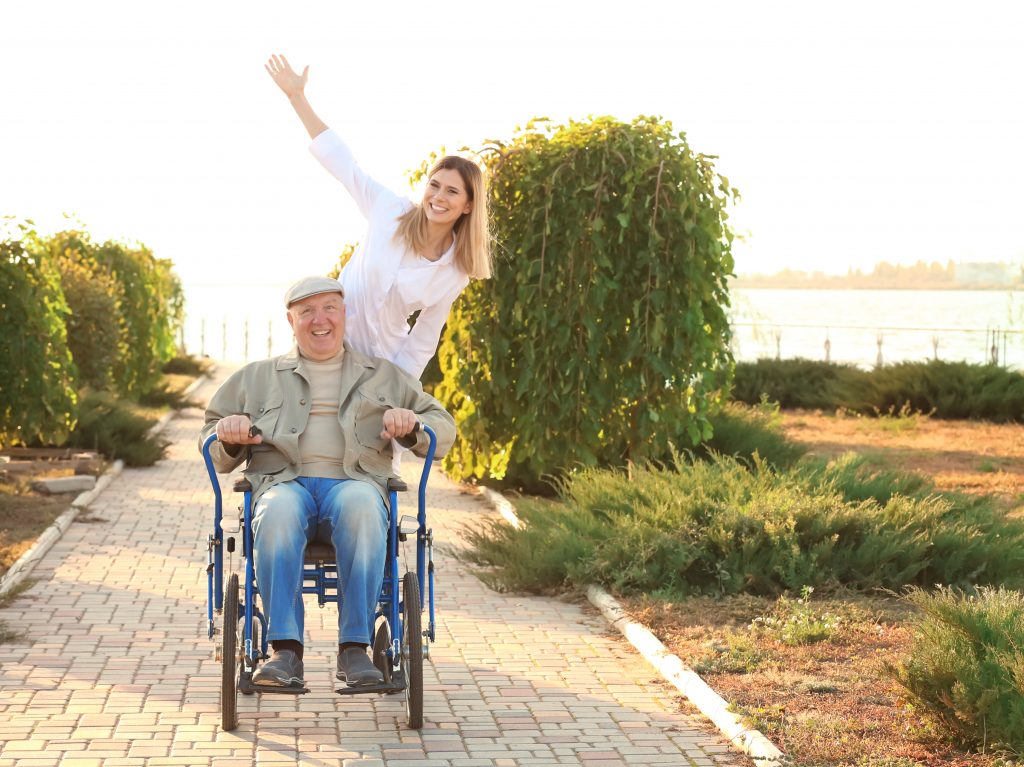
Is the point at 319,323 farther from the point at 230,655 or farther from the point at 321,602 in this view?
the point at 230,655

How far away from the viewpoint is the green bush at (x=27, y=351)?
40.3 ft

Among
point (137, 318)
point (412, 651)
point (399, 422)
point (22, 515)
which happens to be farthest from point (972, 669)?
point (137, 318)

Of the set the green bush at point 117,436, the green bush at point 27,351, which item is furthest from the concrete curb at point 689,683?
the green bush at point 117,436

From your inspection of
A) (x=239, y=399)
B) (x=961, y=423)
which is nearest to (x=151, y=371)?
(x=961, y=423)

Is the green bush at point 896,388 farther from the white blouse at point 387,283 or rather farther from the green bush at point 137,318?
the white blouse at point 387,283

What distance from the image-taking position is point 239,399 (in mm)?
5594

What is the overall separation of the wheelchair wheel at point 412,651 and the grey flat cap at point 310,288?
115 centimetres

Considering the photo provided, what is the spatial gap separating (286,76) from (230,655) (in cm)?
252

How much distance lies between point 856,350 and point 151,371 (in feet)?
66.4

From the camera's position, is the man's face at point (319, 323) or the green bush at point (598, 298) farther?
the green bush at point (598, 298)

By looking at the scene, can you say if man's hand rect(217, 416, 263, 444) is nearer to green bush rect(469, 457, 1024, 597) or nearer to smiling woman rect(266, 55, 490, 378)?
smiling woman rect(266, 55, 490, 378)

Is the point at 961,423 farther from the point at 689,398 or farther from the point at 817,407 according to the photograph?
the point at 689,398

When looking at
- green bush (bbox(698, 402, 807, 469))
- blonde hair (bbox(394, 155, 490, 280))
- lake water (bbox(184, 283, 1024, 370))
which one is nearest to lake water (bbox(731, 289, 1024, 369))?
lake water (bbox(184, 283, 1024, 370))

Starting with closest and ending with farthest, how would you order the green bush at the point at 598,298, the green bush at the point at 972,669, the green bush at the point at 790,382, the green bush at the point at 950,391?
the green bush at the point at 972,669 < the green bush at the point at 598,298 < the green bush at the point at 950,391 < the green bush at the point at 790,382
